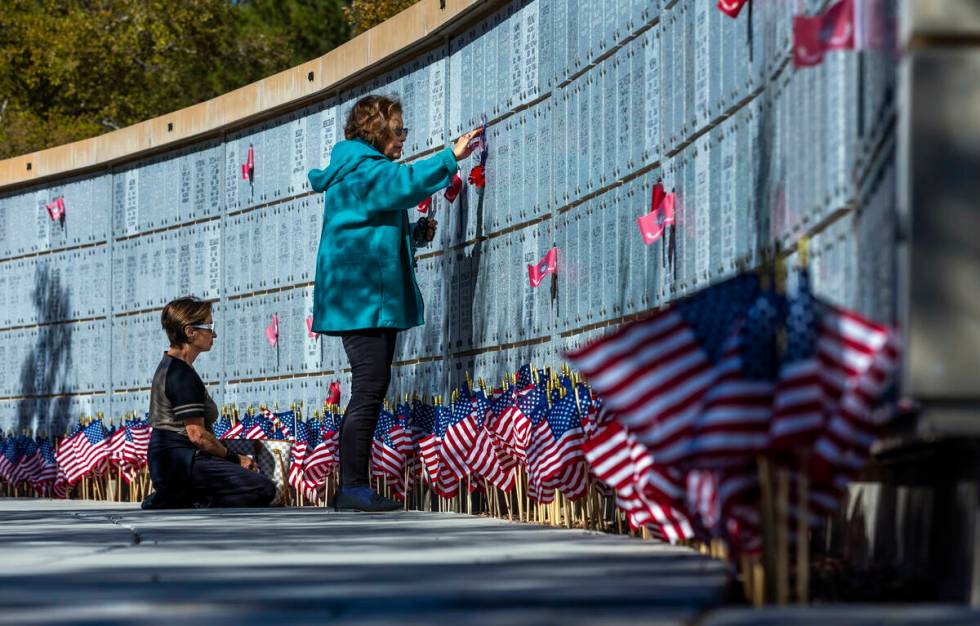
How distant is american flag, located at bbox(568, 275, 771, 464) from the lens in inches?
203

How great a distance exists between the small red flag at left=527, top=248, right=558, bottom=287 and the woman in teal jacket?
26.1 inches

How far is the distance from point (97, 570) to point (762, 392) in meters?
2.42

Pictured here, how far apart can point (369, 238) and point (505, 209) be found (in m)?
0.95

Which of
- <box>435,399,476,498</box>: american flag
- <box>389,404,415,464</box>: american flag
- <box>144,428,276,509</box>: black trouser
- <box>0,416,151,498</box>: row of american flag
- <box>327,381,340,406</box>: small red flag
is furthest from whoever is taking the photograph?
<box>0,416,151,498</box>: row of american flag

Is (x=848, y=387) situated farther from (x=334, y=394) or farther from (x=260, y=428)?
(x=260, y=428)

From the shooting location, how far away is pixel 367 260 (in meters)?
10.8

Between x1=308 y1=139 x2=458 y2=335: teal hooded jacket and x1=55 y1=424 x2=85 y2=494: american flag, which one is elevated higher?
x1=308 y1=139 x2=458 y2=335: teal hooded jacket

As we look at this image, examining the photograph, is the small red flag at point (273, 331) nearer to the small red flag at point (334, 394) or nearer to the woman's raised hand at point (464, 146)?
the small red flag at point (334, 394)

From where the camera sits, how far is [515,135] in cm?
1125

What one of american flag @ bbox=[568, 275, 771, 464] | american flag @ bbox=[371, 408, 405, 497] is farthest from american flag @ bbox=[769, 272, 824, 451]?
american flag @ bbox=[371, 408, 405, 497]

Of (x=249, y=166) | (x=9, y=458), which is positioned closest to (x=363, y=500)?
(x=249, y=166)

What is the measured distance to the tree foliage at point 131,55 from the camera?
121ft

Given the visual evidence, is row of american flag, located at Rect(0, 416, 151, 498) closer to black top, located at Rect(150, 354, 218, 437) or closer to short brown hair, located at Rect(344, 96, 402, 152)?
black top, located at Rect(150, 354, 218, 437)

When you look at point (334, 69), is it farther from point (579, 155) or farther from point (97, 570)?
point (97, 570)
